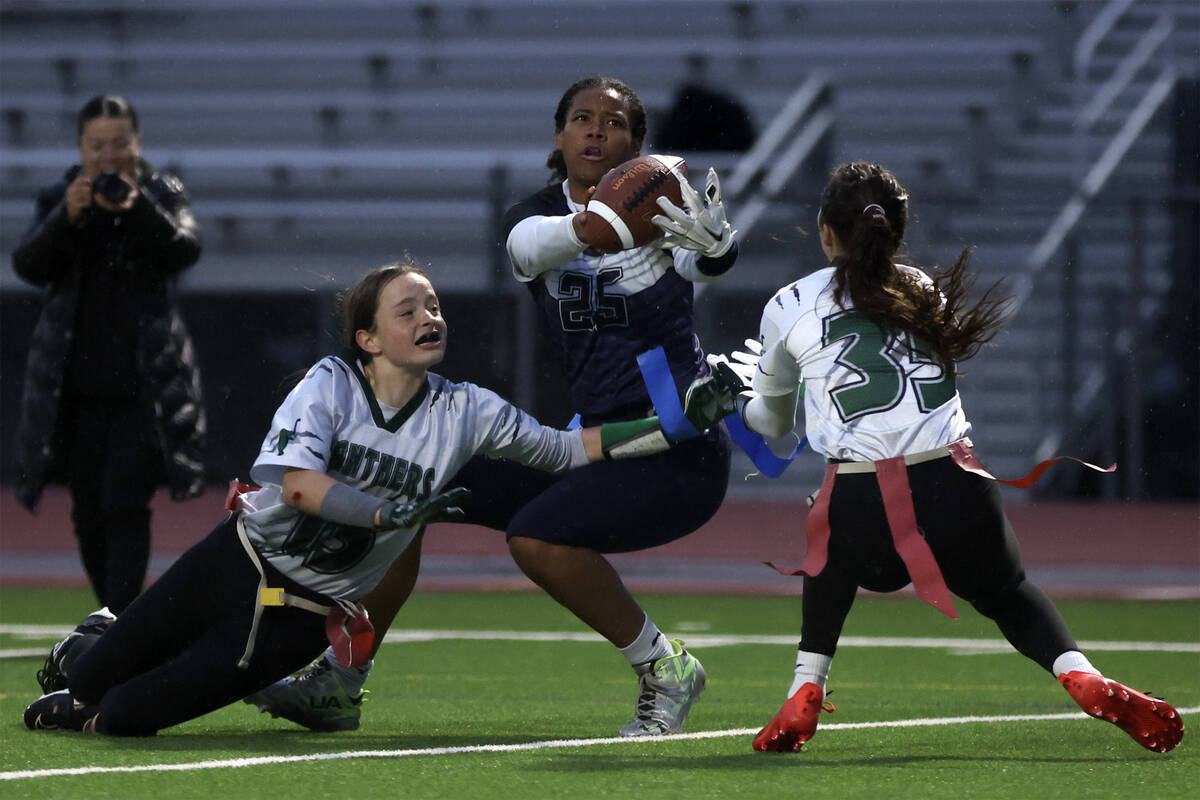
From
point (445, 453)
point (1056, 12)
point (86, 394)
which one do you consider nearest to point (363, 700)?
point (445, 453)

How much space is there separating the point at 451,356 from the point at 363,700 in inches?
418

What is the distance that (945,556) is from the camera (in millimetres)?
4691

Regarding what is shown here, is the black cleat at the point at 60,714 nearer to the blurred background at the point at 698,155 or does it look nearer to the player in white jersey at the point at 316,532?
the player in white jersey at the point at 316,532

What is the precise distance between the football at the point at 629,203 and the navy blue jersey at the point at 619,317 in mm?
226

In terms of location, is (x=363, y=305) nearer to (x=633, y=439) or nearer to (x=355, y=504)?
(x=355, y=504)

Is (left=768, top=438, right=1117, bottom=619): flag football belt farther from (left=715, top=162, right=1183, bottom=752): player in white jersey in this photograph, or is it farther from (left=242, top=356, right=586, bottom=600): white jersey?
(left=242, top=356, right=586, bottom=600): white jersey

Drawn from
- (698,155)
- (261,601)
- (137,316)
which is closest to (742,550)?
(698,155)

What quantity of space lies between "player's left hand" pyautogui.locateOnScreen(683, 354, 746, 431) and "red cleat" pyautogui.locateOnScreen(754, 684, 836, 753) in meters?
0.72

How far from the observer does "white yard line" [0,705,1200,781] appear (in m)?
4.42

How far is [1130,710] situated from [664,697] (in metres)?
1.17

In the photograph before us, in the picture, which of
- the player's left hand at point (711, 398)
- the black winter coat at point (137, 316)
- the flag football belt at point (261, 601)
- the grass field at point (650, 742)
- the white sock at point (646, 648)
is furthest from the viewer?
the black winter coat at point (137, 316)

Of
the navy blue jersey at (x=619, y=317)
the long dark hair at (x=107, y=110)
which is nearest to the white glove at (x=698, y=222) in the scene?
the navy blue jersey at (x=619, y=317)

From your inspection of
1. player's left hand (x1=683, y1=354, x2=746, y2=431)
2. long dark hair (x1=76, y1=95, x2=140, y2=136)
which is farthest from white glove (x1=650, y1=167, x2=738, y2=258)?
long dark hair (x1=76, y1=95, x2=140, y2=136)

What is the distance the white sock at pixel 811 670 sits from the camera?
4746 mm
